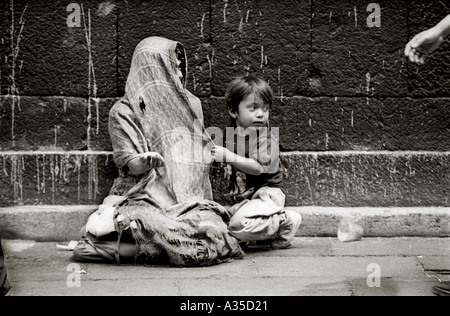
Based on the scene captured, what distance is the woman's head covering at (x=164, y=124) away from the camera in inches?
219

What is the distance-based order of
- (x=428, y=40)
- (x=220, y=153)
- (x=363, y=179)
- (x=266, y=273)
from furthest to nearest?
A: (x=363, y=179) < (x=220, y=153) < (x=266, y=273) < (x=428, y=40)

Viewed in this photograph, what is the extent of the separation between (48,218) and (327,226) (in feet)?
6.78

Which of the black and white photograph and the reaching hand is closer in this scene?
the reaching hand

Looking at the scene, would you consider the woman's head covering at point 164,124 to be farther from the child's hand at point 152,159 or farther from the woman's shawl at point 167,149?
the child's hand at point 152,159

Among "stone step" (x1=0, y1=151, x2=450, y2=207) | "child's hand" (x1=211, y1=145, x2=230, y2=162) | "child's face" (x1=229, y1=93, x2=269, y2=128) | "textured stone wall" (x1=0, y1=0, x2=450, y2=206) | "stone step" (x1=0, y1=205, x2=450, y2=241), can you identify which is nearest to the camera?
"child's hand" (x1=211, y1=145, x2=230, y2=162)

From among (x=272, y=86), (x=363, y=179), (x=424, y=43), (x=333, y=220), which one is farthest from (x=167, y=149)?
(x=424, y=43)

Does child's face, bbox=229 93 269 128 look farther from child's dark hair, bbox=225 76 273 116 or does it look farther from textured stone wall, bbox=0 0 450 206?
textured stone wall, bbox=0 0 450 206

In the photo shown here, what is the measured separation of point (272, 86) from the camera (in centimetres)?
645

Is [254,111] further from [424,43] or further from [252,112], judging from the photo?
[424,43]

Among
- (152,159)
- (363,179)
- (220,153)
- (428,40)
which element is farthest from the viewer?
(363,179)

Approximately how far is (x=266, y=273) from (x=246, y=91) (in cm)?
130

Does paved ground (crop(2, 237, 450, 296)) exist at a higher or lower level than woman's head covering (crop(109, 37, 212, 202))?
lower

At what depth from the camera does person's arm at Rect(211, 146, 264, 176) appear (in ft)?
18.1

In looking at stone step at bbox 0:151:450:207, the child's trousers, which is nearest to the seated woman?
the child's trousers
